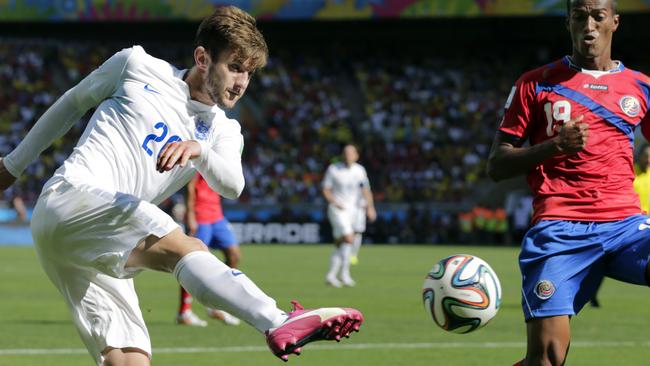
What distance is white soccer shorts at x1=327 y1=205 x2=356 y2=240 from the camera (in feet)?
64.8

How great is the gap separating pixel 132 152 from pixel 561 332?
2.47 m

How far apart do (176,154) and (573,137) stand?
2199mm

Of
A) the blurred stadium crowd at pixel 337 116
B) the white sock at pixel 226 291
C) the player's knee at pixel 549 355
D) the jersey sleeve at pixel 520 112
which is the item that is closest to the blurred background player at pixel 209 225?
the jersey sleeve at pixel 520 112

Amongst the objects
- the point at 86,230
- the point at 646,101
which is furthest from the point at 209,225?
the point at 86,230

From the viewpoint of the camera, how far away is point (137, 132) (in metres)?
5.08

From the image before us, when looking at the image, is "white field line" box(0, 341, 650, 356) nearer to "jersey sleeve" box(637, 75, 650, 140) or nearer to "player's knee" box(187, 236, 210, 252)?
"jersey sleeve" box(637, 75, 650, 140)

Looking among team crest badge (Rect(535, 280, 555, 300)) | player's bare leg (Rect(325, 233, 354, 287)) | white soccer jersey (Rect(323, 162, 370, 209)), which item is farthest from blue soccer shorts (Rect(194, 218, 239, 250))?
team crest badge (Rect(535, 280, 555, 300))

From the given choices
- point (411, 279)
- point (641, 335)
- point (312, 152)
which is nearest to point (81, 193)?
point (641, 335)

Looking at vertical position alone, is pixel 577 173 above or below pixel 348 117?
above

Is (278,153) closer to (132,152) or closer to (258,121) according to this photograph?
(258,121)

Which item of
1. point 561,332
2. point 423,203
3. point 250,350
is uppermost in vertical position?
point 561,332

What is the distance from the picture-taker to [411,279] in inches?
815

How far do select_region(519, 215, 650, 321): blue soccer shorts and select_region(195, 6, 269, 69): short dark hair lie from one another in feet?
6.72

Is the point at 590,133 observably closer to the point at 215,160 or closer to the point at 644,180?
the point at 215,160
